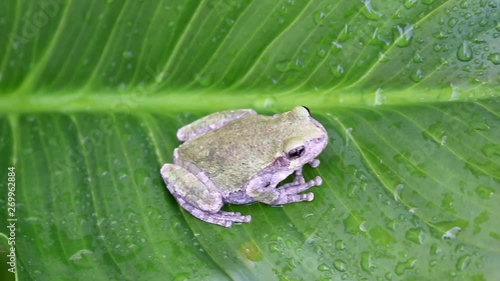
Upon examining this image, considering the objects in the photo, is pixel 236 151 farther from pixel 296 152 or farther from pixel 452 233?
pixel 452 233

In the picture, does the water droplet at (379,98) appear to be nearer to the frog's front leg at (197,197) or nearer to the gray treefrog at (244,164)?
the gray treefrog at (244,164)

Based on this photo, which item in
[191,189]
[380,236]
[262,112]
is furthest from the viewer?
[262,112]

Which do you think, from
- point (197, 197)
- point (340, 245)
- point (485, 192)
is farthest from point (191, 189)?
point (485, 192)

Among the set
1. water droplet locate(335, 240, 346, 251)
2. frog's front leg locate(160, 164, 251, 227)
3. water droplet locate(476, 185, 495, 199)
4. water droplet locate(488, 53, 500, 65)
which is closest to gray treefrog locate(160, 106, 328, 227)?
frog's front leg locate(160, 164, 251, 227)

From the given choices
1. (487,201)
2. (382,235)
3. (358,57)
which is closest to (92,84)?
(358,57)

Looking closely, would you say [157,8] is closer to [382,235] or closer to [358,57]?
[358,57]

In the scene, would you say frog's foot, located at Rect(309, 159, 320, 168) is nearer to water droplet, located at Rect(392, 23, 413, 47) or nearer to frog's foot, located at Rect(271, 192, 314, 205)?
frog's foot, located at Rect(271, 192, 314, 205)

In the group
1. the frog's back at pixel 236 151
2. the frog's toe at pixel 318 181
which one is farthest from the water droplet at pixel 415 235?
the frog's back at pixel 236 151
